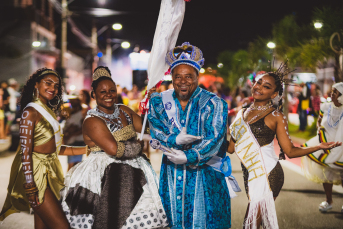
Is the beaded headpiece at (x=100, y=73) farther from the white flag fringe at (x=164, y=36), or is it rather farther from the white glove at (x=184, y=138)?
the white glove at (x=184, y=138)

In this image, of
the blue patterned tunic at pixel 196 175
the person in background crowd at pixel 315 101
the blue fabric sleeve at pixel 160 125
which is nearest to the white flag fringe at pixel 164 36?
the blue fabric sleeve at pixel 160 125

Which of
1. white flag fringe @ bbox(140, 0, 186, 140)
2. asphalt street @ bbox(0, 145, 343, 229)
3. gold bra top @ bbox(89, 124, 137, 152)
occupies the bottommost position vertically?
asphalt street @ bbox(0, 145, 343, 229)

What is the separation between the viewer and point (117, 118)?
3605 millimetres

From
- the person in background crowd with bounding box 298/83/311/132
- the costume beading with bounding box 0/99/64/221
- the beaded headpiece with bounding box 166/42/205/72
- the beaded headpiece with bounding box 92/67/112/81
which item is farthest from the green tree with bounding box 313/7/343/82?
the costume beading with bounding box 0/99/64/221

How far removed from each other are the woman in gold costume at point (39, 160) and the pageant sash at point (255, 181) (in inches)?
73.2

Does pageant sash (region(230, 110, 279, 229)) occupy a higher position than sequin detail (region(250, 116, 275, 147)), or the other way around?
sequin detail (region(250, 116, 275, 147))

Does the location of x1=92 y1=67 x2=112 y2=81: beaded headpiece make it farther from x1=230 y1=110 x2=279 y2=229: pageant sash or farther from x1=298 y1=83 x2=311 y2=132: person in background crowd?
x1=298 y1=83 x2=311 y2=132: person in background crowd

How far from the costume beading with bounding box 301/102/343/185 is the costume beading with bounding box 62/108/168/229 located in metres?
3.46

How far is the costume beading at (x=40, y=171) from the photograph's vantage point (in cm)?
346

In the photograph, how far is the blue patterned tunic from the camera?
3148 millimetres

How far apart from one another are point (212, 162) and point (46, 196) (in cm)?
160

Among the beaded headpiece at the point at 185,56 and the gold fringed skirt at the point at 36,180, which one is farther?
the gold fringed skirt at the point at 36,180

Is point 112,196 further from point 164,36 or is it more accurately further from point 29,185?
point 164,36

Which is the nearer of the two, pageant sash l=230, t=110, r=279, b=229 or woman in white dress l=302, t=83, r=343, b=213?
pageant sash l=230, t=110, r=279, b=229
